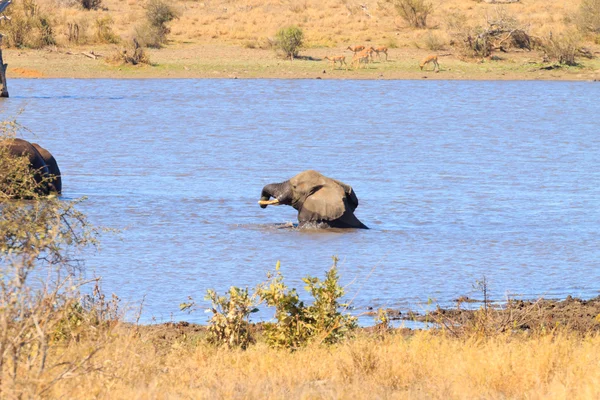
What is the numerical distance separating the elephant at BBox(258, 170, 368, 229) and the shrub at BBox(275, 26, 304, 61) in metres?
26.1

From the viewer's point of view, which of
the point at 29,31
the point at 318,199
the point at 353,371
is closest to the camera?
the point at 353,371

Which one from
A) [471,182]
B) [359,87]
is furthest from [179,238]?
[359,87]

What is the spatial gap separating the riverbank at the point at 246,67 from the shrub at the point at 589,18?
4.99 m

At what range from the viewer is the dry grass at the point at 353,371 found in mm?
5891

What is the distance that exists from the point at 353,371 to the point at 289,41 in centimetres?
3423

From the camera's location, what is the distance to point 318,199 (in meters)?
14.3

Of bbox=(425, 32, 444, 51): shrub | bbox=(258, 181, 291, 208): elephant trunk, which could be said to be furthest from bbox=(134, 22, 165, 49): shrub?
bbox=(258, 181, 291, 208): elephant trunk

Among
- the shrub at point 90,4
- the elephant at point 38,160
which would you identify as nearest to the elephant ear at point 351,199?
the elephant at point 38,160

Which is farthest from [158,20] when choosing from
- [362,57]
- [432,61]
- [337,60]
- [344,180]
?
[344,180]

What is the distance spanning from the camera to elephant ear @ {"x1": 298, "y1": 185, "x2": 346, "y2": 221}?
46.6 ft

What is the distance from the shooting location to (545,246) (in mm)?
13156

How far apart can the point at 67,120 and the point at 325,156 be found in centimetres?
849

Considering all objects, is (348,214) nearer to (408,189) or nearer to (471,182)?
(408,189)

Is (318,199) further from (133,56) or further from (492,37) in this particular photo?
(492,37)
